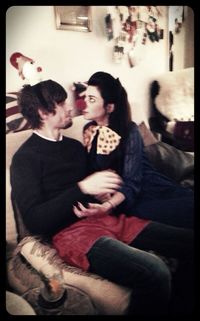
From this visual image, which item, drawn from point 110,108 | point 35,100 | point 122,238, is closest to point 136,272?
point 122,238

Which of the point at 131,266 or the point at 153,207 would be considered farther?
the point at 153,207

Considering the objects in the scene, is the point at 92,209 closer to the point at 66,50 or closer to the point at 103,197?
the point at 103,197

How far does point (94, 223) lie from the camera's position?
1170 millimetres

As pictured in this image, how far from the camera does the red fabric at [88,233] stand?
Result: 3.71 ft

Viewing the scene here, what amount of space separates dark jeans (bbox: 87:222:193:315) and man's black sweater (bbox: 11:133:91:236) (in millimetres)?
177

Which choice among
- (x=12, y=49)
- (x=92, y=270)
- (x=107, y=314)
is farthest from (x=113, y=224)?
(x=12, y=49)

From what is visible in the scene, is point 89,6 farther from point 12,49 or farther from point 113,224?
point 113,224

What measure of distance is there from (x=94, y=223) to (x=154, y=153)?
365 mm

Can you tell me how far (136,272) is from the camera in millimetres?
Answer: 1099

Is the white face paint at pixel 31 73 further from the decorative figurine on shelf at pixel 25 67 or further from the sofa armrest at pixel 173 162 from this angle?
the sofa armrest at pixel 173 162

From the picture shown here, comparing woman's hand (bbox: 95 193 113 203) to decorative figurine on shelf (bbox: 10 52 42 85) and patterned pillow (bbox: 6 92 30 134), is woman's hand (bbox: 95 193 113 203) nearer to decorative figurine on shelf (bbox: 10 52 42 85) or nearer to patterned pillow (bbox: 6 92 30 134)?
patterned pillow (bbox: 6 92 30 134)

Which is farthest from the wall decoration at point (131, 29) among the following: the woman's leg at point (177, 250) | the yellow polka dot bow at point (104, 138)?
the woman's leg at point (177, 250)

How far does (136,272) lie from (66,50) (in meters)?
0.85

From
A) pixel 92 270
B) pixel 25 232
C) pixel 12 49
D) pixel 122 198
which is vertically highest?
pixel 12 49
